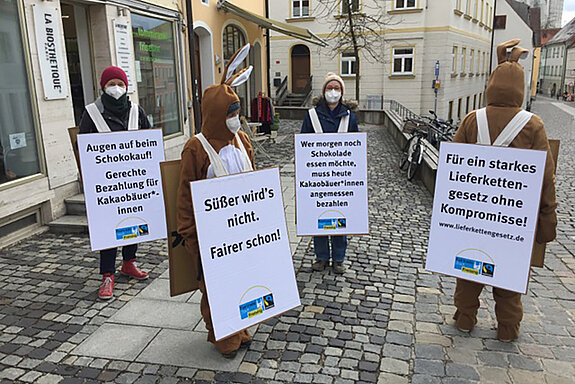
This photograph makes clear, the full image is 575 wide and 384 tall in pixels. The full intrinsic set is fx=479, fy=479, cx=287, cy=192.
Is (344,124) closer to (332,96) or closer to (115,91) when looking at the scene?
(332,96)

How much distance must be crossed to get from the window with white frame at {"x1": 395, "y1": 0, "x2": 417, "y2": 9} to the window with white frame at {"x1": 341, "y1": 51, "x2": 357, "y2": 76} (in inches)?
136

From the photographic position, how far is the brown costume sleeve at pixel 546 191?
11.1 feet

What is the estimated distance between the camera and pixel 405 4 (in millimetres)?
25672

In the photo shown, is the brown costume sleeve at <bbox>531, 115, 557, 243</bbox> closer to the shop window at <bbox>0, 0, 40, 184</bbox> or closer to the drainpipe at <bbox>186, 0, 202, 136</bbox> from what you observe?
the shop window at <bbox>0, 0, 40, 184</bbox>

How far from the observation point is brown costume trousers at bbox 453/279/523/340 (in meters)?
3.63

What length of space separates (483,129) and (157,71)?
→ 24.5 ft

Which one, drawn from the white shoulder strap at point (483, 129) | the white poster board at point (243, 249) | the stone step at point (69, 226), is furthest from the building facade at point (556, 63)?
the white poster board at point (243, 249)

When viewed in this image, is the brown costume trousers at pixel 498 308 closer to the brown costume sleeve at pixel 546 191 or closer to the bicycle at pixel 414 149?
the brown costume sleeve at pixel 546 191

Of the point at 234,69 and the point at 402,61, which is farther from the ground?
the point at 402,61

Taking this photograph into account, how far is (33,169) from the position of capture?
624 centimetres

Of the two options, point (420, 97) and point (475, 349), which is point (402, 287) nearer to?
point (475, 349)

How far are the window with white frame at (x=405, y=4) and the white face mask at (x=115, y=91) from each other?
24.3m

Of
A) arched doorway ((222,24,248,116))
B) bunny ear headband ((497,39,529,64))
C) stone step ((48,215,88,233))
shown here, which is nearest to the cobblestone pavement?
stone step ((48,215,88,233))

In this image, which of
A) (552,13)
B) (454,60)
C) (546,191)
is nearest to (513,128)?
(546,191)
